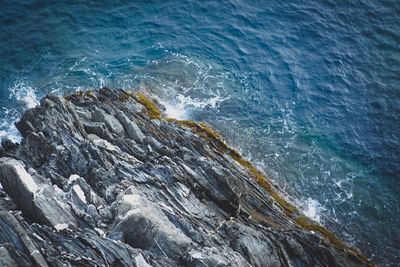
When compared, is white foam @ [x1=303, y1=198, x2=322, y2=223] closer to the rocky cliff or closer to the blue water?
the blue water

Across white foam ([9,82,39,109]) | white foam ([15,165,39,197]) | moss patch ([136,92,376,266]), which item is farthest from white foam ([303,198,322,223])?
white foam ([9,82,39,109])

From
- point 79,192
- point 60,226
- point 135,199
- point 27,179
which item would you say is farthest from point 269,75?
point 60,226

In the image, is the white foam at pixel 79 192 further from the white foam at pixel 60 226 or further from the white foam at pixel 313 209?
the white foam at pixel 313 209

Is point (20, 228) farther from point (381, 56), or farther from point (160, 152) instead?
point (381, 56)

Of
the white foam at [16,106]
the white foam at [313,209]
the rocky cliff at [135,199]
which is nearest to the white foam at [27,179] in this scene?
the rocky cliff at [135,199]

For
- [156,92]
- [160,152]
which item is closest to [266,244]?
[160,152]

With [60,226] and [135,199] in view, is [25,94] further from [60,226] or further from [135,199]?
[135,199]
